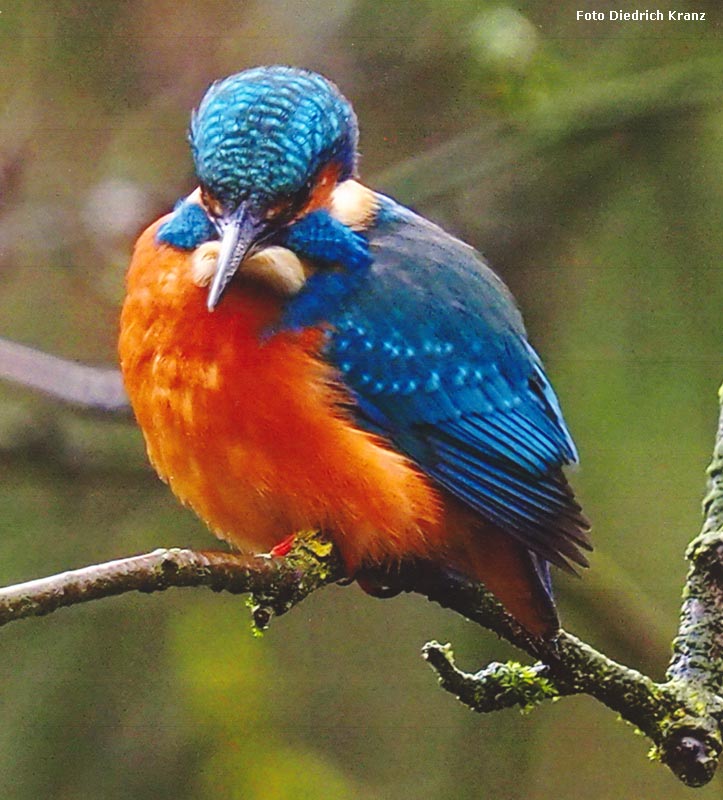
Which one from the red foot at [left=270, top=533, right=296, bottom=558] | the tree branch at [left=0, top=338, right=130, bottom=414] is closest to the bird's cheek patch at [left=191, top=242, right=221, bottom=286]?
the red foot at [left=270, top=533, right=296, bottom=558]

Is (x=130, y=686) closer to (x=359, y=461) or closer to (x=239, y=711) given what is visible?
(x=239, y=711)

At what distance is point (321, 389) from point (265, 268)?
18 cm

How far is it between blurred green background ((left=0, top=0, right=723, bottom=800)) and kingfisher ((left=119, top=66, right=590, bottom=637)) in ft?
2.78

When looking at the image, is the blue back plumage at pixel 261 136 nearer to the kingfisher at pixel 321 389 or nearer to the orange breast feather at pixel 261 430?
the kingfisher at pixel 321 389

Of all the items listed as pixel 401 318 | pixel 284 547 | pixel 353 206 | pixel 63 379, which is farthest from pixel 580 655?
pixel 63 379

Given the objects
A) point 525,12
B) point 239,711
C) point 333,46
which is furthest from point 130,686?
point 525,12

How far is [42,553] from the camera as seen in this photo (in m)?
3.00

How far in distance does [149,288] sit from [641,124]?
1370 millimetres

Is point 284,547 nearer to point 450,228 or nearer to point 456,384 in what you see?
point 456,384

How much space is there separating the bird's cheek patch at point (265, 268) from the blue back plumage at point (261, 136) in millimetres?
114

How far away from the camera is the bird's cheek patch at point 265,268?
190cm

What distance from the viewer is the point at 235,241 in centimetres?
174

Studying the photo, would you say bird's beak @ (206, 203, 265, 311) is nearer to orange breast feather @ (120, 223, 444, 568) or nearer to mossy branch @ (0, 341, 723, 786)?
orange breast feather @ (120, 223, 444, 568)

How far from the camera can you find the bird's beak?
1733mm
